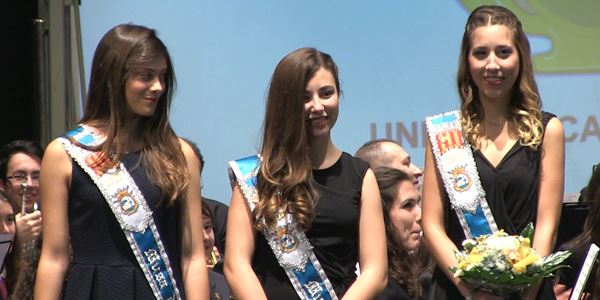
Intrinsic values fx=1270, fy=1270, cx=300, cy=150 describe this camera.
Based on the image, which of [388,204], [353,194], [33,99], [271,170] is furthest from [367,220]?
[33,99]

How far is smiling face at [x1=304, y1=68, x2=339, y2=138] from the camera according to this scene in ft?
13.1

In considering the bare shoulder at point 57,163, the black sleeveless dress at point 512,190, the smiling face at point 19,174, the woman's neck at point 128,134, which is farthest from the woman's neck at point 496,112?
the smiling face at point 19,174

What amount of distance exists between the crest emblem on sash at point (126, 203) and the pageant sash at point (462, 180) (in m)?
0.98

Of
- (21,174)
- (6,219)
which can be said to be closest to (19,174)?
(21,174)

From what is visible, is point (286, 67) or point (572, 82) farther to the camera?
point (572, 82)

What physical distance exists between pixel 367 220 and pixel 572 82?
2.45m

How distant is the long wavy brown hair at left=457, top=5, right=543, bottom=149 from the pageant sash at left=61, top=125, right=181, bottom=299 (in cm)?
105

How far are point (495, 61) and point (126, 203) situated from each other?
1.23 m

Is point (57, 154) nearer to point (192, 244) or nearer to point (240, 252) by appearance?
point (192, 244)

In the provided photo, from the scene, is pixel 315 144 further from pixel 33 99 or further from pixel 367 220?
pixel 33 99

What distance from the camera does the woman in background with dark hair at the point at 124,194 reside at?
379 centimetres

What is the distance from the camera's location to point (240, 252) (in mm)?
3918

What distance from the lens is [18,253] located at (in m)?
4.75

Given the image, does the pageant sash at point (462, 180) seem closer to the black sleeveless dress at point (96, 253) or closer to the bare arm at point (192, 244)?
the bare arm at point (192, 244)
